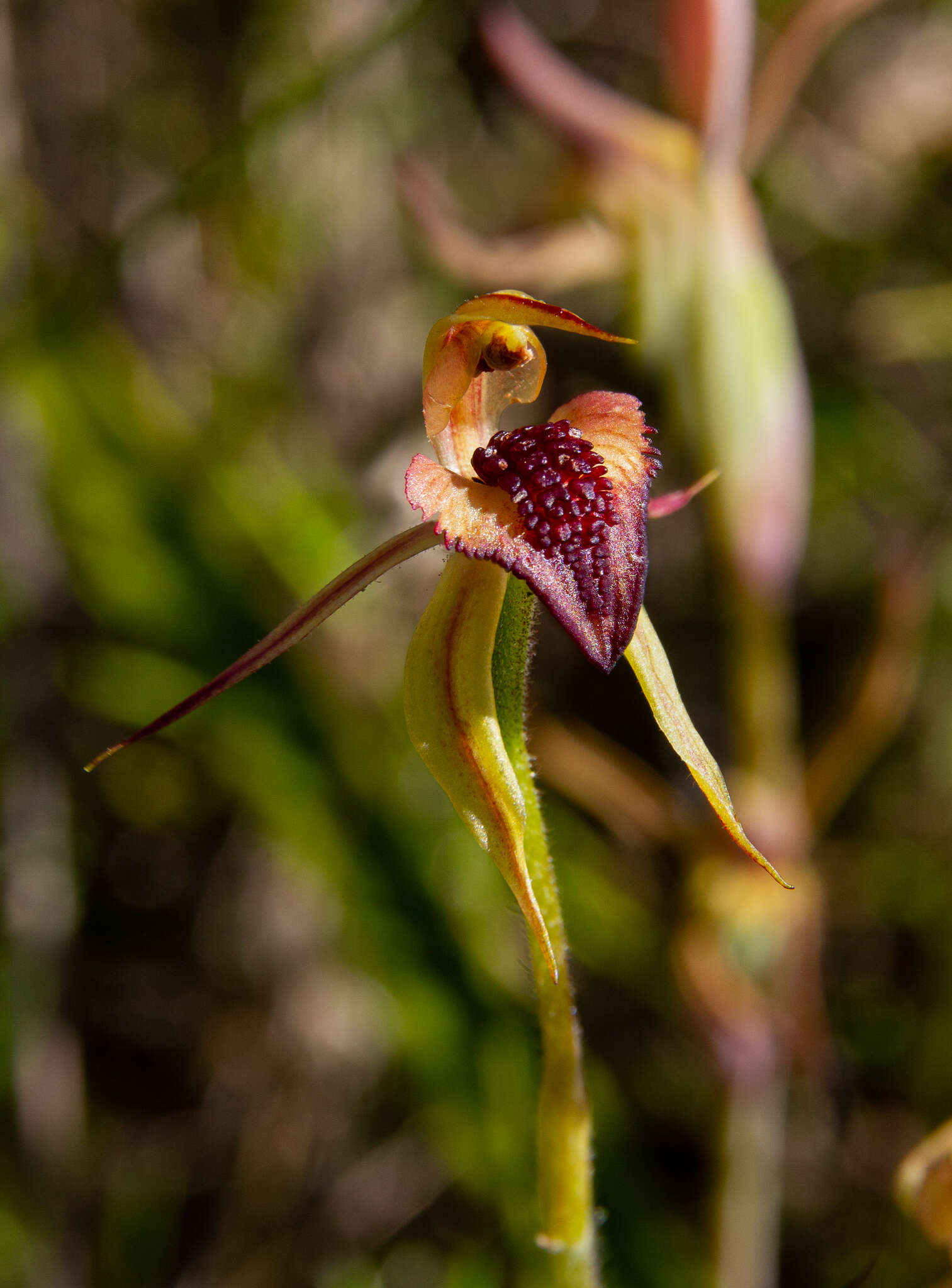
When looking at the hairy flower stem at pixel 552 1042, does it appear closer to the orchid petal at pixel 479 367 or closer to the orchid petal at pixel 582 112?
the orchid petal at pixel 479 367

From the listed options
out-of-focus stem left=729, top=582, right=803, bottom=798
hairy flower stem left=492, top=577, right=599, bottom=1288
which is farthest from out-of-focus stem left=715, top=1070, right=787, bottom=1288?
hairy flower stem left=492, top=577, right=599, bottom=1288

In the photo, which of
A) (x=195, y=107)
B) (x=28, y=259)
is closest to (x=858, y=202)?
(x=195, y=107)

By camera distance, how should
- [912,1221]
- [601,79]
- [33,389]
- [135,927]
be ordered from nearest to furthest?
1. [912,1221]
2. [33,389]
3. [135,927]
4. [601,79]

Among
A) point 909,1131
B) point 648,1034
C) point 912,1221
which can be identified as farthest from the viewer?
point 648,1034

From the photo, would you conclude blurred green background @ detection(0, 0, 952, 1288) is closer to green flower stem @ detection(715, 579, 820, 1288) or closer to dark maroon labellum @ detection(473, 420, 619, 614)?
green flower stem @ detection(715, 579, 820, 1288)

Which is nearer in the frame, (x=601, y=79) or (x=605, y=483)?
(x=605, y=483)

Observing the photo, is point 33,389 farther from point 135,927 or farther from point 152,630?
point 135,927

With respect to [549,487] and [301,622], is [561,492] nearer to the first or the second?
[549,487]
